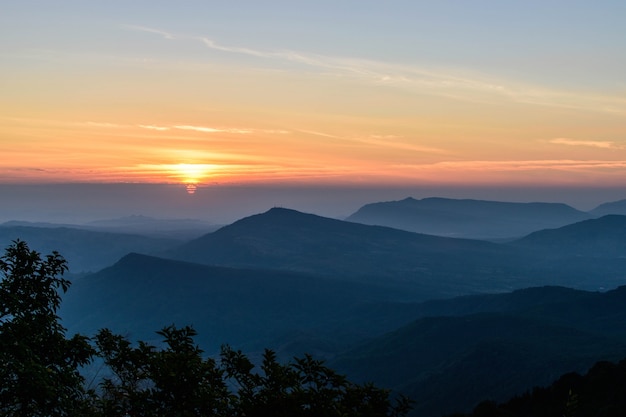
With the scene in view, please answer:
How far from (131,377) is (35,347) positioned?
421cm

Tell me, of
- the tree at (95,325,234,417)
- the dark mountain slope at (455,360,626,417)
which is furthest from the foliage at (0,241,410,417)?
the dark mountain slope at (455,360,626,417)

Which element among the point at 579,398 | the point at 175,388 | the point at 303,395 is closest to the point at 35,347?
the point at 175,388

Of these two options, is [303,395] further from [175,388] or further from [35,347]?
[35,347]

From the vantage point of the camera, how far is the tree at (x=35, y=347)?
21.2 meters

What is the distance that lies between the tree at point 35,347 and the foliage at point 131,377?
4 cm

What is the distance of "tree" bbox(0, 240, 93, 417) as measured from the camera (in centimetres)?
2122

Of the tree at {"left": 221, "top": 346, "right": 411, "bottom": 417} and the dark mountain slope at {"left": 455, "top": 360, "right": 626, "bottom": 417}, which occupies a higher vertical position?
the tree at {"left": 221, "top": 346, "right": 411, "bottom": 417}

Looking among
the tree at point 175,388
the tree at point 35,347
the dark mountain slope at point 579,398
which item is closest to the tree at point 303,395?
the tree at point 175,388

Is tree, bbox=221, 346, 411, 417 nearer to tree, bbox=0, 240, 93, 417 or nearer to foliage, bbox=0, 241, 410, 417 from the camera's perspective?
foliage, bbox=0, 241, 410, 417

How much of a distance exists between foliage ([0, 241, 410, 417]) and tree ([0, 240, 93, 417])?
0.13 ft

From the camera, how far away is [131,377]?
2364cm

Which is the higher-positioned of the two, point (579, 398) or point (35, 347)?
point (35, 347)

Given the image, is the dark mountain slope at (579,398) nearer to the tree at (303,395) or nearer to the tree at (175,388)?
the tree at (303,395)

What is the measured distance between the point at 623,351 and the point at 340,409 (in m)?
196
